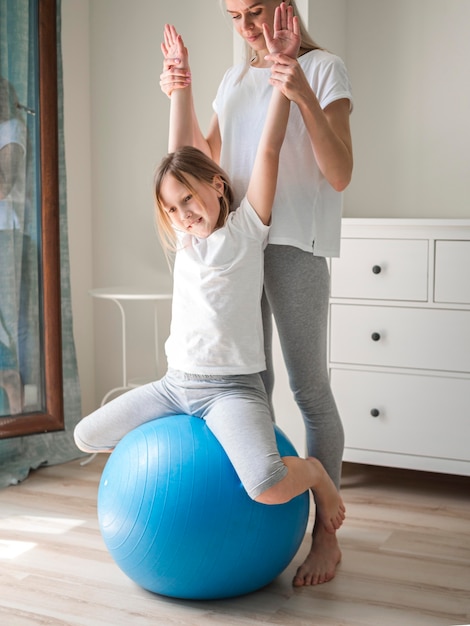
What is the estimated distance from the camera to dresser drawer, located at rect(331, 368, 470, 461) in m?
2.64

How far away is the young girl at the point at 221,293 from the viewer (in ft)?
6.04

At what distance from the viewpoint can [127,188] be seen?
135 inches

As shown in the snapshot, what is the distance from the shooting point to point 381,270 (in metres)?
2.70

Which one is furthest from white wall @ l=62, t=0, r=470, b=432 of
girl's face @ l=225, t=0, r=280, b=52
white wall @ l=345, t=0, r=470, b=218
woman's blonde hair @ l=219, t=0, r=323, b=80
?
girl's face @ l=225, t=0, r=280, b=52

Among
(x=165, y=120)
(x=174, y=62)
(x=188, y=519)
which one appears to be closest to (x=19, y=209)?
(x=165, y=120)

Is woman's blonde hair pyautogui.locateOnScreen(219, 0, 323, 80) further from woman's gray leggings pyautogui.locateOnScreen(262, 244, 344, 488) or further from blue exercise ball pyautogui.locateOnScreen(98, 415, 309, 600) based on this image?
blue exercise ball pyautogui.locateOnScreen(98, 415, 309, 600)

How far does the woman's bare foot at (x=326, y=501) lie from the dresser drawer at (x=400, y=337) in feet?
2.50

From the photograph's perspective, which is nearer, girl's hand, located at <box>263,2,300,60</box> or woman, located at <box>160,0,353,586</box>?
girl's hand, located at <box>263,2,300,60</box>

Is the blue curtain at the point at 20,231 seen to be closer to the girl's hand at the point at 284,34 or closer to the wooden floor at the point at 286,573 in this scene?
the wooden floor at the point at 286,573

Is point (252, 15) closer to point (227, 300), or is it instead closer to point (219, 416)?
point (227, 300)

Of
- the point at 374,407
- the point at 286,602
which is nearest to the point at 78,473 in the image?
the point at 374,407

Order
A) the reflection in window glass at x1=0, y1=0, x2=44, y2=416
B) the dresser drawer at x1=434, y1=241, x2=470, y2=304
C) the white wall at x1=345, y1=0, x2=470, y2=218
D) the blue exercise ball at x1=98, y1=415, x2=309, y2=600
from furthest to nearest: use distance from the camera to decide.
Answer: the white wall at x1=345, y1=0, x2=470, y2=218 < the reflection in window glass at x1=0, y1=0, x2=44, y2=416 < the dresser drawer at x1=434, y1=241, x2=470, y2=304 < the blue exercise ball at x1=98, y1=415, x2=309, y2=600

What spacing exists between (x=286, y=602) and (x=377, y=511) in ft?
2.39

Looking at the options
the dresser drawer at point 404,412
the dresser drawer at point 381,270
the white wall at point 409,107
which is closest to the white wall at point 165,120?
the white wall at point 409,107
